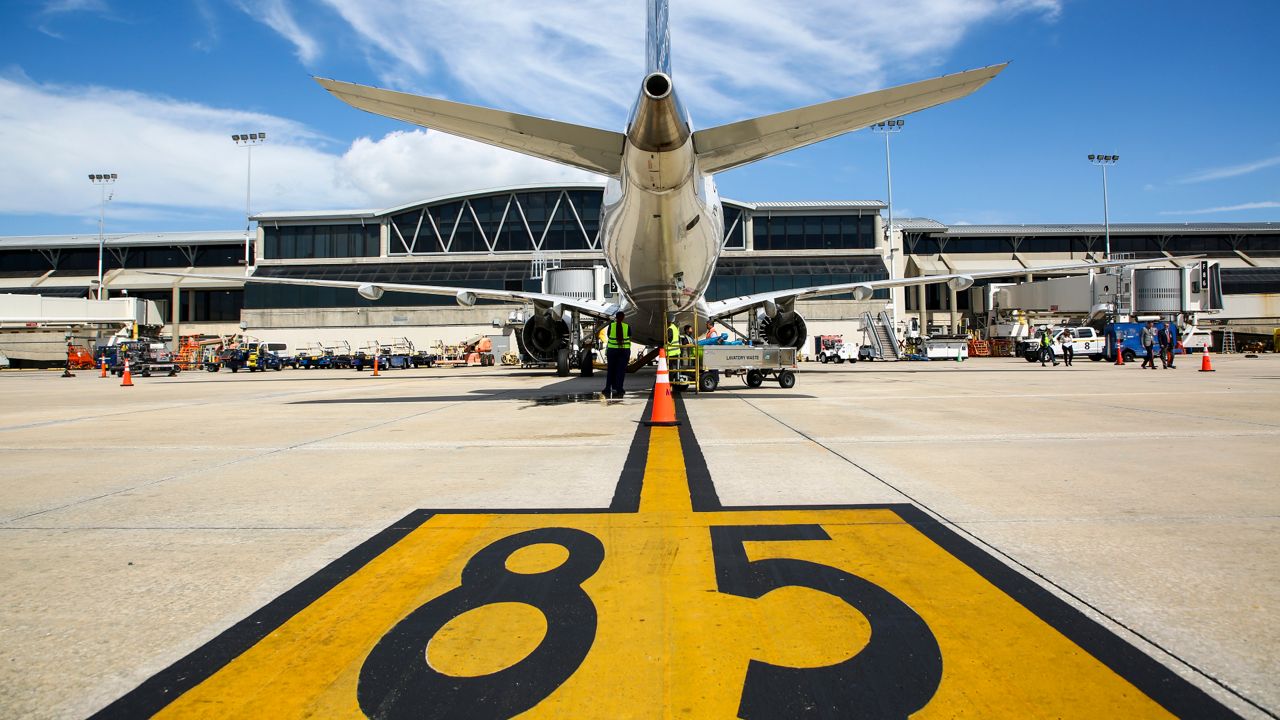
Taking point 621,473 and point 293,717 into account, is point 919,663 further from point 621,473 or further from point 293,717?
point 621,473

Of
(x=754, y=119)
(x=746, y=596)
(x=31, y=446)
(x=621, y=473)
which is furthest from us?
(x=754, y=119)

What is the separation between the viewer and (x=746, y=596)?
9.29ft

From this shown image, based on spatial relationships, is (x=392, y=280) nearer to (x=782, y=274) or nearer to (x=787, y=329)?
(x=782, y=274)

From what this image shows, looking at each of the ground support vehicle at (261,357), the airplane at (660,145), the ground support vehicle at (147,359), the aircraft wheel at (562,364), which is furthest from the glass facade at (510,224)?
the airplane at (660,145)

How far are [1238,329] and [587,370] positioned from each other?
65433mm

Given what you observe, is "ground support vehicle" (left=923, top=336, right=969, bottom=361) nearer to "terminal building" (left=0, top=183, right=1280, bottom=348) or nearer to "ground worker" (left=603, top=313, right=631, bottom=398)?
"terminal building" (left=0, top=183, right=1280, bottom=348)

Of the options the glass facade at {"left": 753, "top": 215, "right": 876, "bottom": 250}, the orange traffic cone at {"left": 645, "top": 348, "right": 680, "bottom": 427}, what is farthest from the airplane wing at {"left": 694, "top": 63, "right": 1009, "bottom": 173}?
the glass facade at {"left": 753, "top": 215, "right": 876, "bottom": 250}

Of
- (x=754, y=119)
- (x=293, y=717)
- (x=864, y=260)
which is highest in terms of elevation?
(x=864, y=260)

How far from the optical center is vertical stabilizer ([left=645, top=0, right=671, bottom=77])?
1266cm

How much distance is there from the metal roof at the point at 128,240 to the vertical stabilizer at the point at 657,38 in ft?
198

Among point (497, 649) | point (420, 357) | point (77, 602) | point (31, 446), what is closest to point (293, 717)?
point (497, 649)

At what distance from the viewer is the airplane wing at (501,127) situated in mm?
7891

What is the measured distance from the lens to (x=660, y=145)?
374 inches

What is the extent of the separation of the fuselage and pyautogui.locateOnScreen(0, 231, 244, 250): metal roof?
60343mm
